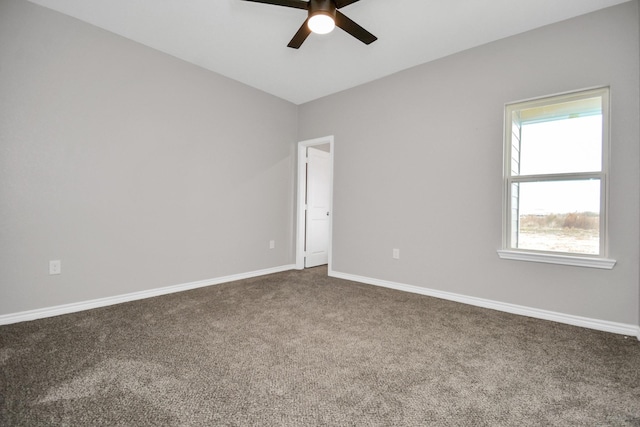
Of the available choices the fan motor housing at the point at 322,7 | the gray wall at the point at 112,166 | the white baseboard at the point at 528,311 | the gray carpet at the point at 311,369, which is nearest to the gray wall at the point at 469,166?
the white baseboard at the point at 528,311

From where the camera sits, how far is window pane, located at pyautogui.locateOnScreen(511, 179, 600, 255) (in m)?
2.38

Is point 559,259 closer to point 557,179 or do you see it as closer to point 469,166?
point 557,179

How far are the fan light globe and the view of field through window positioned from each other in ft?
6.83

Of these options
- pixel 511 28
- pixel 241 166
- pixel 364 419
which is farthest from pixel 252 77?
pixel 364 419

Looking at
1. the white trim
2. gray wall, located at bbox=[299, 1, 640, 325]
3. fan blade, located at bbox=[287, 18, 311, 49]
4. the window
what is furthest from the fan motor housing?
the white trim

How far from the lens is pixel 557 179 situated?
2.53m

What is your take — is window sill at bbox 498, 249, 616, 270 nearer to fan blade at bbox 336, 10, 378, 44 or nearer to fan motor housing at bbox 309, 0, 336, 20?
fan blade at bbox 336, 10, 378, 44

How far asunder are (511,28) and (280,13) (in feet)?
6.93

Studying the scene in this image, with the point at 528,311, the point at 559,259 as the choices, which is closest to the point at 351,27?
the point at 559,259

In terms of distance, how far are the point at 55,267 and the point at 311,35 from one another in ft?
10.3

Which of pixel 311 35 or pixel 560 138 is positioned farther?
pixel 311 35

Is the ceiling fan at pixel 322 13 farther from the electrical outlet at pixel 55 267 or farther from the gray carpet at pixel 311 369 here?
the electrical outlet at pixel 55 267

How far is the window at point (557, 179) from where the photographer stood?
7.70 feet

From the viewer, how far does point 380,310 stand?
267 cm
